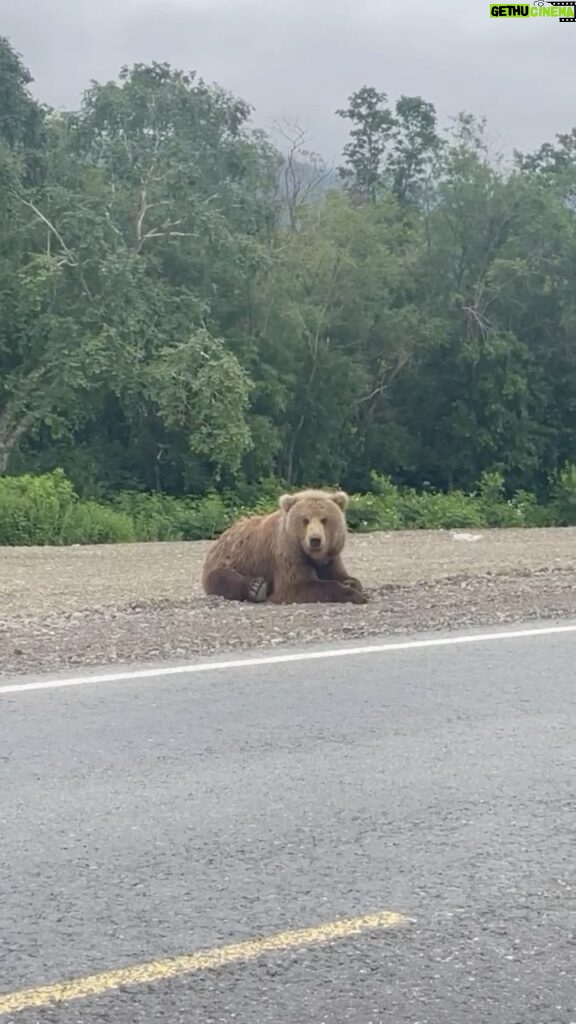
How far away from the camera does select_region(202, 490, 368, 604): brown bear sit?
11.4 m

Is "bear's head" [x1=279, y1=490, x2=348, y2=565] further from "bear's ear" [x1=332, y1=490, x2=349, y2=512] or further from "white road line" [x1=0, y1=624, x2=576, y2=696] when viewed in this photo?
"white road line" [x1=0, y1=624, x2=576, y2=696]

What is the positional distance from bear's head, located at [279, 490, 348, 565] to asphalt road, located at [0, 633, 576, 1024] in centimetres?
330

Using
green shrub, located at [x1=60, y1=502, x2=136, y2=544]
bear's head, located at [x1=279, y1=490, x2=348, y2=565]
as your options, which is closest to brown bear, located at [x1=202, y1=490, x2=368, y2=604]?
bear's head, located at [x1=279, y1=490, x2=348, y2=565]

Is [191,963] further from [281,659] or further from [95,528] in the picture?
[95,528]

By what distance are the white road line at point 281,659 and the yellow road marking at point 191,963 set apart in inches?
140

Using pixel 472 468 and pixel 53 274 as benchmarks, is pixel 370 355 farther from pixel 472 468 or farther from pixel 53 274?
pixel 53 274

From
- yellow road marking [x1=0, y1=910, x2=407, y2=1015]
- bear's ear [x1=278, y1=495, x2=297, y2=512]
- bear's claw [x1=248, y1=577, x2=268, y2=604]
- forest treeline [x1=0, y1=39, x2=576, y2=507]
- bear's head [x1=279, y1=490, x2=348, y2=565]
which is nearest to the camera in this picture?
yellow road marking [x1=0, y1=910, x2=407, y2=1015]

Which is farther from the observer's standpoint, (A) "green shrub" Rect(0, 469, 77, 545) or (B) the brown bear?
(A) "green shrub" Rect(0, 469, 77, 545)

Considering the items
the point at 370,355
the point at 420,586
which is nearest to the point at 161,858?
the point at 420,586

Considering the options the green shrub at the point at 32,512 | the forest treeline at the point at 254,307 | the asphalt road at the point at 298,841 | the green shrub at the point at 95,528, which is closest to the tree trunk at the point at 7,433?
the forest treeline at the point at 254,307

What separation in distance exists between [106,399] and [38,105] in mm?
7185

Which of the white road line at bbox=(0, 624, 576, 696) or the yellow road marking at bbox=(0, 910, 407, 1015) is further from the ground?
the white road line at bbox=(0, 624, 576, 696)

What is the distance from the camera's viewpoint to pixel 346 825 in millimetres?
5297

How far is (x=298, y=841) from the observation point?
510cm
